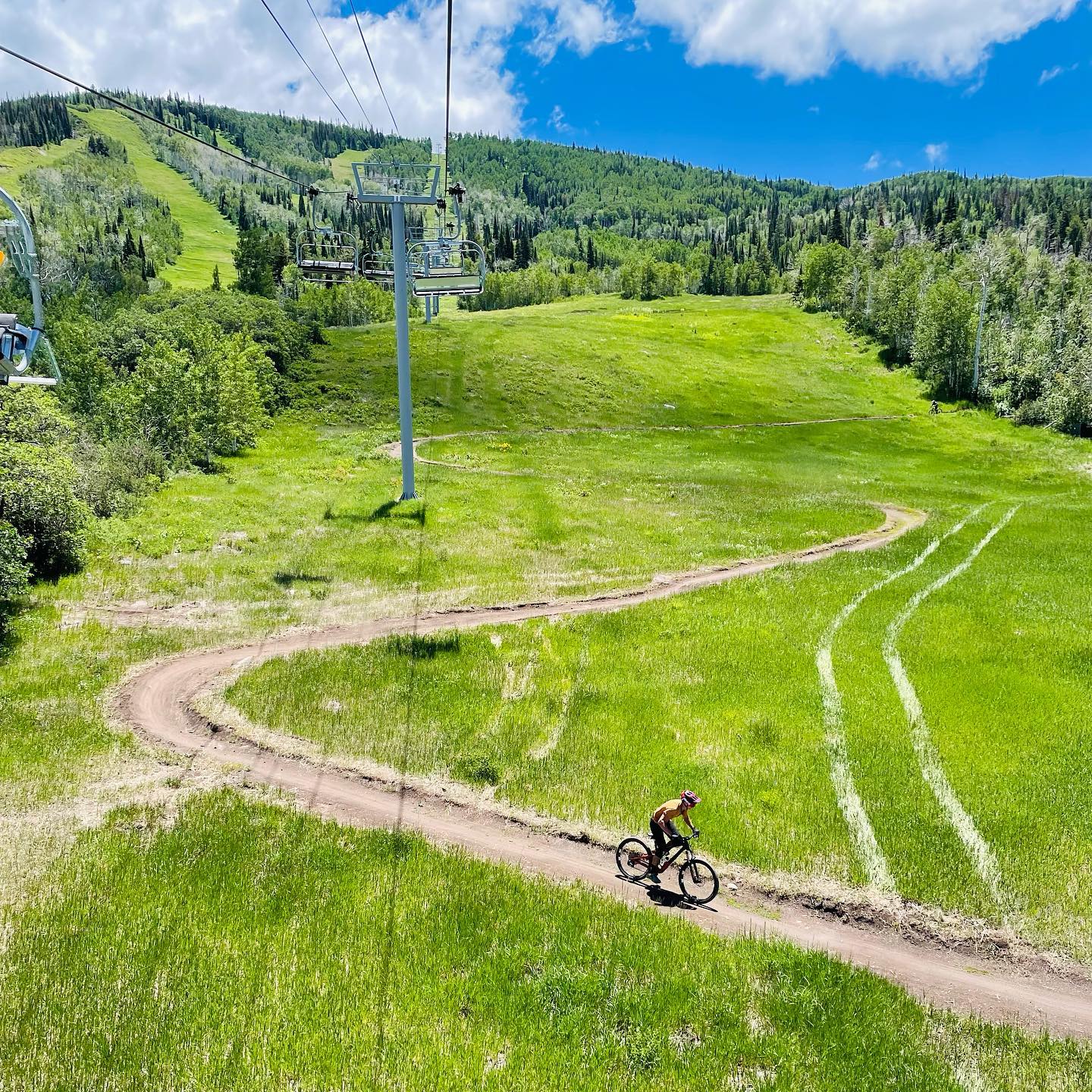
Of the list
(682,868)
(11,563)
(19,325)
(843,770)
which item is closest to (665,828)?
(682,868)

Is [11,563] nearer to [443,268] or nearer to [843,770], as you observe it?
[443,268]

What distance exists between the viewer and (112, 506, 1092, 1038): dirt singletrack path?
12977 mm

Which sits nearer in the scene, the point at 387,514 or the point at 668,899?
the point at 668,899

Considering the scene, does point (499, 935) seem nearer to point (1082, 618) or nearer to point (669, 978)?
point (669, 978)

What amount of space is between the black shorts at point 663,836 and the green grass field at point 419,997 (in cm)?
137

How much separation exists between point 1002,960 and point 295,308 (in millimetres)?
144818

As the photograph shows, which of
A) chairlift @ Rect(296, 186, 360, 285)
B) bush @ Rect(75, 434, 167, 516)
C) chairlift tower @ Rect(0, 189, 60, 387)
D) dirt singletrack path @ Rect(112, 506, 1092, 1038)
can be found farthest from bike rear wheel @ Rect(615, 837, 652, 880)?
bush @ Rect(75, 434, 167, 516)

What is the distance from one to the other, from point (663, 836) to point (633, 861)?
117 centimetres

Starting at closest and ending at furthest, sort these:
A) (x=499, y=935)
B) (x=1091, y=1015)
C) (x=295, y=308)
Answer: (x=1091, y=1015), (x=499, y=935), (x=295, y=308)

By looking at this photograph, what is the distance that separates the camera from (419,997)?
12125 millimetres

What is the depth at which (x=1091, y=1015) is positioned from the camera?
12.5 meters

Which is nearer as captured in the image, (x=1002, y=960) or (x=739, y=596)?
(x=1002, y=960)

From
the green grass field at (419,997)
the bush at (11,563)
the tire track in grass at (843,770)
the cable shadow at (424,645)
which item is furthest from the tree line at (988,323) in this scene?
the bush at (11,563)

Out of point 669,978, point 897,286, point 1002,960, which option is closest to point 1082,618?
point 1002,960
